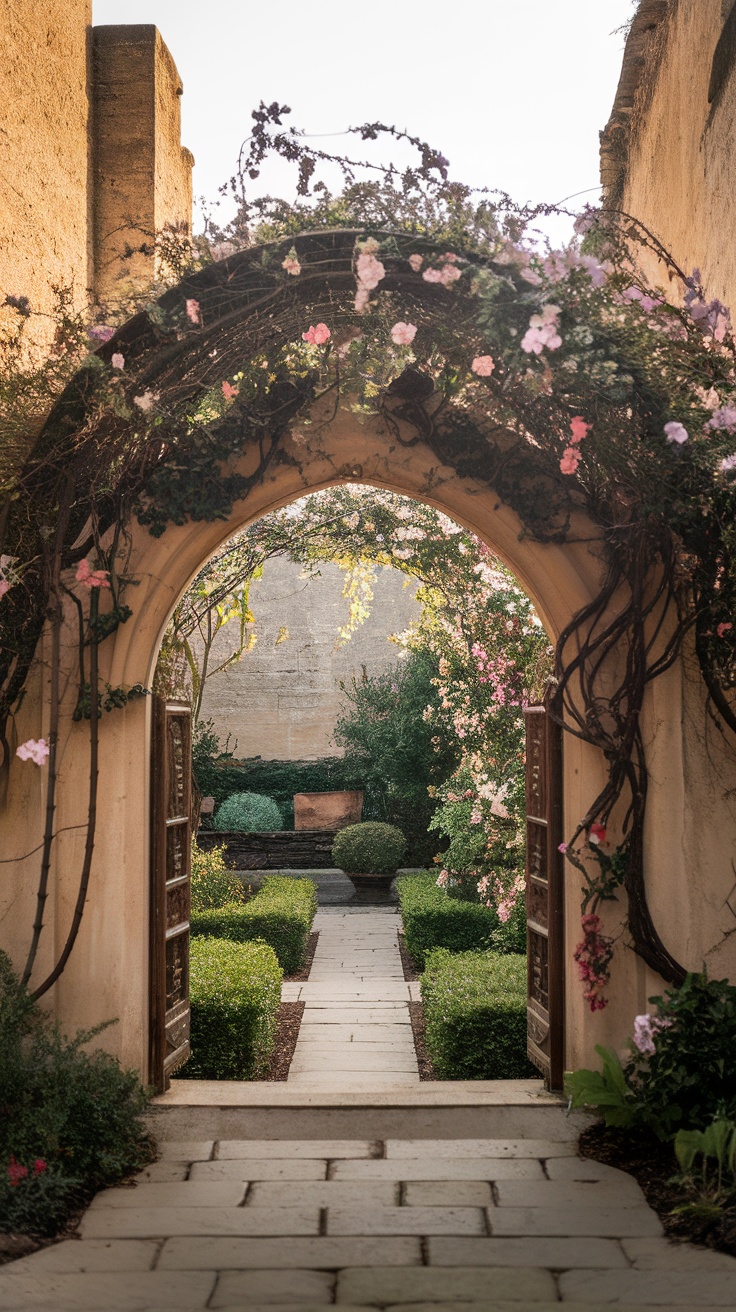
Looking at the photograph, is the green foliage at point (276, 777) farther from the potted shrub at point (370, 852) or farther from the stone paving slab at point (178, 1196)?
the stone paving slab at point (178, 1196)

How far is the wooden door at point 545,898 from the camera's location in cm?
479

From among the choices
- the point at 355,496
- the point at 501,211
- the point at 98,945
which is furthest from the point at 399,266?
the point at 355,496

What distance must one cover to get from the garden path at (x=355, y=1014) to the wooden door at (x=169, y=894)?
806 mm

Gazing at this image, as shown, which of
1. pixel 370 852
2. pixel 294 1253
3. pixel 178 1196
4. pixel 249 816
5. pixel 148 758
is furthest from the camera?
pixel 249 816

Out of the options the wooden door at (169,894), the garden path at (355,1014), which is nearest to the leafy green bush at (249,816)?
the garden path at (355,1014)

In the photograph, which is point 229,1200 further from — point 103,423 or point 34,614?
point 103,423

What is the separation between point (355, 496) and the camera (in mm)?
8453

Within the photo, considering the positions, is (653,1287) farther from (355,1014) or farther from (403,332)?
(355,1014)

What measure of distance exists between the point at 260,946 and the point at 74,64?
543 cm

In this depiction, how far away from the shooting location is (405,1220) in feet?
11.3

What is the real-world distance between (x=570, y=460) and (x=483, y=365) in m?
0.48

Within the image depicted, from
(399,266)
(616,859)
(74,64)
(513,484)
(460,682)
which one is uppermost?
(74,64)

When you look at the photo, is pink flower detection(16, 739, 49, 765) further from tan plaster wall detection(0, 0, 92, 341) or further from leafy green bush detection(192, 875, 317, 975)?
leafy green bush detection(192, 875, 317, 975)

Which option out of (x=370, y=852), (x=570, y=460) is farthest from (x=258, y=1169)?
(x=370, y=852)
